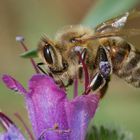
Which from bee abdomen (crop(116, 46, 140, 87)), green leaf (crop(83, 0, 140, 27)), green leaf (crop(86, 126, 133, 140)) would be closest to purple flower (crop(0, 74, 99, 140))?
green leaf (crop(86, 126, 133, 140))

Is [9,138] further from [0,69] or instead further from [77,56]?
[0,69]

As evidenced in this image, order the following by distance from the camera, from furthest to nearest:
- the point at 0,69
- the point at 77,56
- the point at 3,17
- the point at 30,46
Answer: the point at 3,17 → the point at 0,69 → the point at 30,46 → the point at 77,56

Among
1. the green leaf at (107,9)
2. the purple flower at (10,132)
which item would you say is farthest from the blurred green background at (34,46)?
the purple flower at (10,132)

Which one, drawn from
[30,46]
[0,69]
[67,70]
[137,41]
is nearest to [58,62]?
[67,70]

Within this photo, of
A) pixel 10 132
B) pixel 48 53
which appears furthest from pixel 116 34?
pixel 10 132

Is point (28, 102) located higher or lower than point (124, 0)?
higher

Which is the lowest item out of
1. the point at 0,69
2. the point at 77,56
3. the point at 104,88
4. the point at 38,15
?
the point at 0,69

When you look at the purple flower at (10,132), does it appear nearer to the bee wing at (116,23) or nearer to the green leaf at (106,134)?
the green leaf at (106,134)
